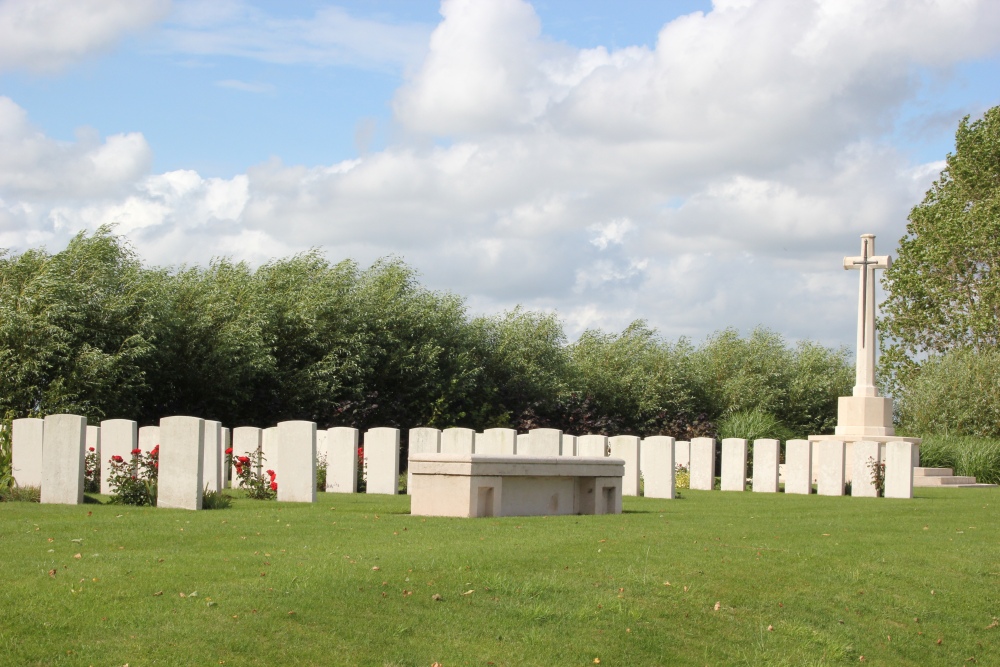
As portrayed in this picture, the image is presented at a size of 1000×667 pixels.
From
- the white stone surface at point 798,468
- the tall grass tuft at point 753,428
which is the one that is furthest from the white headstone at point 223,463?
the tall grass tuft at point 753,428

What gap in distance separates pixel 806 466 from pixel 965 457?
Answer: 9700mm

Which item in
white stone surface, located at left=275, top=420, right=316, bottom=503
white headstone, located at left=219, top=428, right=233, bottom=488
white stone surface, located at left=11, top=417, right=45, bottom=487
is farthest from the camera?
white headstone, located at left=219, top=428, right=233, bottom=488

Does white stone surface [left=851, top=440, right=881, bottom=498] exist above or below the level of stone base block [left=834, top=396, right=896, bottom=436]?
below

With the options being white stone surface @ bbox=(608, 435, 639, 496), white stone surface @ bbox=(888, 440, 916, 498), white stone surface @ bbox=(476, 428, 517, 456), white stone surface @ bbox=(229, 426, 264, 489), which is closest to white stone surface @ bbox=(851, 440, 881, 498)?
white stone surface @ bbox=(888, 440, 916, 498)

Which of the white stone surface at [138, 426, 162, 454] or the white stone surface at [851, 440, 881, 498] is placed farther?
the white stone surface at [851, 440, 881, 498]

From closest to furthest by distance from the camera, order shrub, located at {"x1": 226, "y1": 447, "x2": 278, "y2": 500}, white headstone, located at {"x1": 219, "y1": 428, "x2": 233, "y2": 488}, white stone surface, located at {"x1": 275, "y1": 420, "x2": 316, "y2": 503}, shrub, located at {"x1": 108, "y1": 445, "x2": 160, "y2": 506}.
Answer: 1. shrub, located at {"x1": 108, "y1": 445, "x2": 160, "y2": 506}
2. white stone surface, located at {"x1": 275, "y1": 420, "x2": 316, "y2": 503}
3. shrub, located at {"x1": 226, "y1": 447, "x2": 278, "y2": 500}
4. white headstone, located at {"x1": 219, "y1": 428, "x2": 233, "y2": 488}

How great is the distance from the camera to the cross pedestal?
25391 mm

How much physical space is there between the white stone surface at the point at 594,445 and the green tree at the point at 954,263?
21450mm

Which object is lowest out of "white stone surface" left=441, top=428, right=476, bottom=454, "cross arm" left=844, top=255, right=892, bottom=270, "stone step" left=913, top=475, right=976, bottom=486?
"stone step" left=913, top=475, right=976, bottom=486

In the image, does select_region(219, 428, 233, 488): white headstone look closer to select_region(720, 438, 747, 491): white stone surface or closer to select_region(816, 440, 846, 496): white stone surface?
select_region(720, 438, 747, 491): white stone surface

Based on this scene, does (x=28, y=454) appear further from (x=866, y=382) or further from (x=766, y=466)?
(x=866, y=382)

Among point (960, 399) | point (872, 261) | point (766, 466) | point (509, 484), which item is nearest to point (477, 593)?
point (509, 484)

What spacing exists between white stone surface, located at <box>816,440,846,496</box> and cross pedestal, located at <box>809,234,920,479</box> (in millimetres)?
5580

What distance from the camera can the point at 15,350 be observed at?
76.4ft
